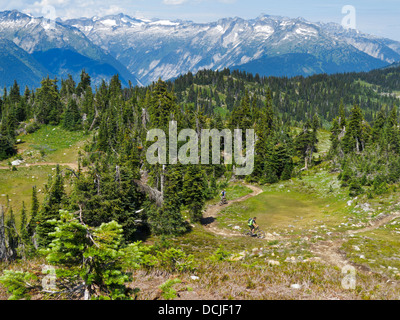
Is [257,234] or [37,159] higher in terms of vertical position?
[37,159]

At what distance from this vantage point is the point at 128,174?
24.1 metres

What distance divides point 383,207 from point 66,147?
7256cm

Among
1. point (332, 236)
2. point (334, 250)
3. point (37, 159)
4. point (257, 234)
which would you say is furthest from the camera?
point (37, 159)

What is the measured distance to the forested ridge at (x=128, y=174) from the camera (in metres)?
6.84

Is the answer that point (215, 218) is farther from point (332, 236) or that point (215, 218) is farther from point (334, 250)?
point (334, 250)

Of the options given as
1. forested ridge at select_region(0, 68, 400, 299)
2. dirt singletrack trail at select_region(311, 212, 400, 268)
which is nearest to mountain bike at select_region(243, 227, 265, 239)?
dirt singletrack trail at select_region(311, 212, 400, 268)

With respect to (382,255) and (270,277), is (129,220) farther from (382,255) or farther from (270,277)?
(382,255)

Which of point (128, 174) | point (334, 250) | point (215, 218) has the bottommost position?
point (215, 218)

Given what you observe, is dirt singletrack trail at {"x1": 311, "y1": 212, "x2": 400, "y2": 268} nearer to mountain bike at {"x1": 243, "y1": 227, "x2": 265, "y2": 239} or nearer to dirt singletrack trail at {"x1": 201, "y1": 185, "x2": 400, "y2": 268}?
dirt singletrack trail at {"x1": 201, "y1": 185, "x2": 400, "y2": 268}

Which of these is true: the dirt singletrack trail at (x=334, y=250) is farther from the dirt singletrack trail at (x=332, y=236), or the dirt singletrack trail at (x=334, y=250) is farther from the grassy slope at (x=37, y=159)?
the grassy slope at (x=37, y=159)

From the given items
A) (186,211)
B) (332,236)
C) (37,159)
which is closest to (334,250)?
(332,236)

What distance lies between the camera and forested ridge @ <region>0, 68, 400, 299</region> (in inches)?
269

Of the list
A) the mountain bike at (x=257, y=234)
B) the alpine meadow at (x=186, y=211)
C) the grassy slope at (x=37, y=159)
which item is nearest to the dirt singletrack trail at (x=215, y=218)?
the alpine meadow at (x=186, y=211)

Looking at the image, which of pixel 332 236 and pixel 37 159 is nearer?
pixel 332 236
